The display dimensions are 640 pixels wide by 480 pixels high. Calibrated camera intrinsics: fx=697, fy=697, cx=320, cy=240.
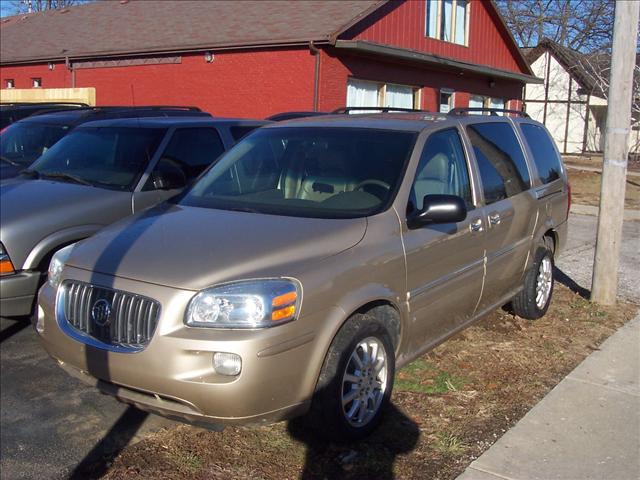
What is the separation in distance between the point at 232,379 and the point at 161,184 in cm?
339

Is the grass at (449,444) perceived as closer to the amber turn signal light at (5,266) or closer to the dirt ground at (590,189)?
the amber turn signal light at (5,266)

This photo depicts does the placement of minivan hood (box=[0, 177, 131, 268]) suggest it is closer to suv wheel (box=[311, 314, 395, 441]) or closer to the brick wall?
suv wheel (box=[311, 314, 395, 441])

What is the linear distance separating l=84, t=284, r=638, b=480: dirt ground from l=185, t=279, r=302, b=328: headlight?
891 mm

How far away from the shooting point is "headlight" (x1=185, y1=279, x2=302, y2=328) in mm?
3416

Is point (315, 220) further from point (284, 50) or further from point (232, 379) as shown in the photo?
point (284, 50)

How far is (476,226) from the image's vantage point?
194 inches

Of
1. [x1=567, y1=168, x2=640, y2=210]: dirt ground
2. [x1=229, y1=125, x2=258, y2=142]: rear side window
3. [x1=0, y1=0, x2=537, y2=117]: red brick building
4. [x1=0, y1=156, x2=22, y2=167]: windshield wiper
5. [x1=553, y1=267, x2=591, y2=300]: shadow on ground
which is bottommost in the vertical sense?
[x1=567, y1=168, x2=640, y2=210]: dirt ground

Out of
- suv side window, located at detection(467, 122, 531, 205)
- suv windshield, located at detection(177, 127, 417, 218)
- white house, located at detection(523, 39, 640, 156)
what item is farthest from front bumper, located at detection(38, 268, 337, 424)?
white house, located at detection(523, 39, 640, 156)

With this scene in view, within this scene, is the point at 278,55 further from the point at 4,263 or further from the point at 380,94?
the point at 4,263

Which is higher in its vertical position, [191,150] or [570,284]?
[191,150]

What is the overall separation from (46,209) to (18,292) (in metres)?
0.73

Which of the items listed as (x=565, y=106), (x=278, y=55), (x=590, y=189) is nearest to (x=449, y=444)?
(x=278, y=55)

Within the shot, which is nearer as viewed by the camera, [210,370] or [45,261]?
[210,370]

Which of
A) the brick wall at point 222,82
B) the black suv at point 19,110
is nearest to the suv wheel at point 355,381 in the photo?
the black suv at point 19,110
